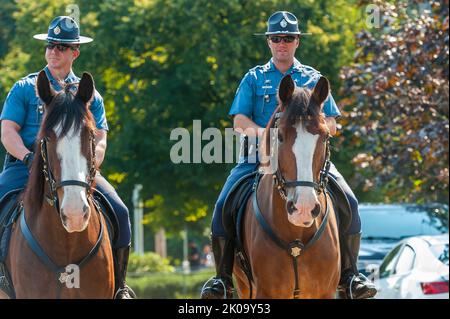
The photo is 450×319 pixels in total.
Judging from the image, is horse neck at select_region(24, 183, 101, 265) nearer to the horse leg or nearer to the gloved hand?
the gloved hand

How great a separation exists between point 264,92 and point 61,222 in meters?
2.47

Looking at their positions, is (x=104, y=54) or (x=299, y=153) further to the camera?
(x=104, y=54)

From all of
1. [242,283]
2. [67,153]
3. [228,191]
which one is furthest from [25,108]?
[242,283]

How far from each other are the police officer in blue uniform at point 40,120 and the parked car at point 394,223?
452 inches

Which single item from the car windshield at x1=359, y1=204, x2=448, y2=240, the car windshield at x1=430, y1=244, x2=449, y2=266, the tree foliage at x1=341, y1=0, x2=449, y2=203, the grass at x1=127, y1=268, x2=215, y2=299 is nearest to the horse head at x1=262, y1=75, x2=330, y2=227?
the car windshield at x1=430, y1=244, x2=449, y2=266

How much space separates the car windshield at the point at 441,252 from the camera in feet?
60.1

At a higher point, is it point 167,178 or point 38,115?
point 38,115

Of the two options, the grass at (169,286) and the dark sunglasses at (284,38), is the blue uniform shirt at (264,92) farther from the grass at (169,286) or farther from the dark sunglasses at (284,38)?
the grass at (169,286)

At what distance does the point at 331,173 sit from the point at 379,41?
11406 millimetres

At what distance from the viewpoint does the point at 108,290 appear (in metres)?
9.89

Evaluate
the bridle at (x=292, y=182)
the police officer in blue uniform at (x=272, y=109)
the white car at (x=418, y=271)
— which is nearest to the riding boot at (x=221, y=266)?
the police officer in blue uniform at (x=272, y=109)
